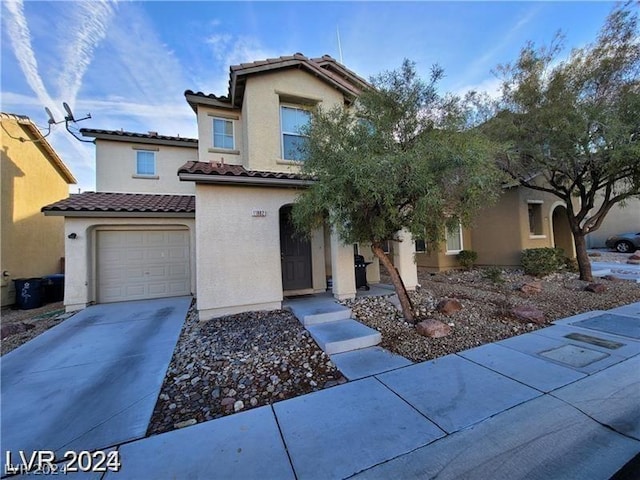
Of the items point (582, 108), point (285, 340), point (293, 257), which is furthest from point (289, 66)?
point (582, 108)

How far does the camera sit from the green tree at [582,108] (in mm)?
7230

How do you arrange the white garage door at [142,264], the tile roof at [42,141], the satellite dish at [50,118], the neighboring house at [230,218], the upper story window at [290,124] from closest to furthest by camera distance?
the neighboring house at [230,218] → the upper story window at [290,124] → the white garage door at [142,264] → the tile roof at [42,141] → the satellite dish at [50,118]

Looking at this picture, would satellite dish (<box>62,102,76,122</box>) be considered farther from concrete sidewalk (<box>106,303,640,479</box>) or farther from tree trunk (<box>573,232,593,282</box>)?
tree trunk (<box>573,232,593,282</box>)

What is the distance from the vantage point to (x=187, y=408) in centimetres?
340

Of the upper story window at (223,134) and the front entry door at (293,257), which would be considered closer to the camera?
the front entry door at (293,257)

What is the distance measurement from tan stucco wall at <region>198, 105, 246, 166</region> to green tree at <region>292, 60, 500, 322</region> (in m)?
4.49

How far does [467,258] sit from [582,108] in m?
7.01

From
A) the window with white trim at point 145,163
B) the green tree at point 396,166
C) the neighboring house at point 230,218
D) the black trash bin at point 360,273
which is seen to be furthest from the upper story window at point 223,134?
the black trash bin at point 360,273

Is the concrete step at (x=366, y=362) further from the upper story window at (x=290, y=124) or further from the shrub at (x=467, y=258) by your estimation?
the shrub at (x=467, y=258)

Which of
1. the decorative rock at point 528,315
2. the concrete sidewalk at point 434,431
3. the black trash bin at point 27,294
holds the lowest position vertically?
the concrete sidewalk at point 434,431

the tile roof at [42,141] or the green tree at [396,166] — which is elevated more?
the tile roof at [42,141]

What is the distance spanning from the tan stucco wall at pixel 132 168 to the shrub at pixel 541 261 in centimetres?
1486

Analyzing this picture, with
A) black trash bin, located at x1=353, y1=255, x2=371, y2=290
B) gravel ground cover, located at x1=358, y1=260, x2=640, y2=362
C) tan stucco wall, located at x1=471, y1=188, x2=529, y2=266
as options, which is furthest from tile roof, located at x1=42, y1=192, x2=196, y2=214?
tan stucco wall, located at x1=471, y1=188, x2=529, y2=266

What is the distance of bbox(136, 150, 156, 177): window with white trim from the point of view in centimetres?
1152
